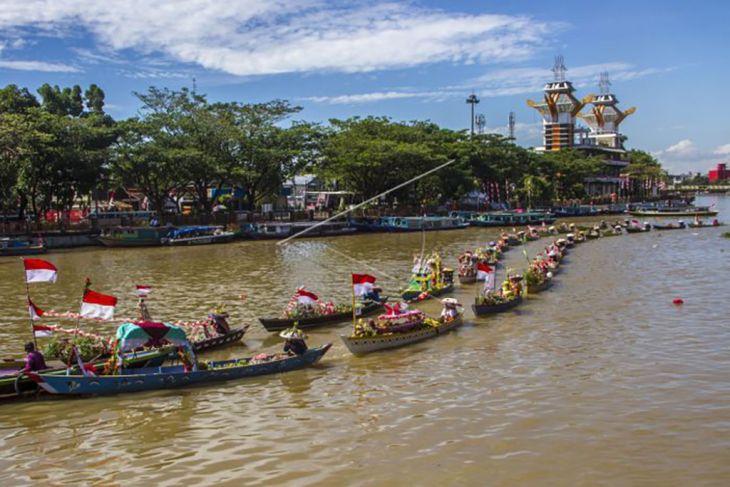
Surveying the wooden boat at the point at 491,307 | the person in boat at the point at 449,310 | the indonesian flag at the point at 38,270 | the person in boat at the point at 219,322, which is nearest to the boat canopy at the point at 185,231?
the person in boat at the point at 219,322

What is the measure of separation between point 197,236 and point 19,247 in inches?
644

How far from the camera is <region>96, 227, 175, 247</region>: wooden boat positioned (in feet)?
207

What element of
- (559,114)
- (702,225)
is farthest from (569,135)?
(702,225)

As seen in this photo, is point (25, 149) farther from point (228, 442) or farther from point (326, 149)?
point (228, 442)

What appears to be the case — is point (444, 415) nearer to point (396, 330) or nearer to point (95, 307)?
point (396, 330)

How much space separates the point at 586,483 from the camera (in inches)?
525

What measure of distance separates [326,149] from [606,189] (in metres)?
109

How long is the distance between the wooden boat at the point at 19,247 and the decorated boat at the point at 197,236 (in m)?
11.4

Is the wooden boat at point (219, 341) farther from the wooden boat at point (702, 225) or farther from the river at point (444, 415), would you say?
the wooden boat at point (702, 225)

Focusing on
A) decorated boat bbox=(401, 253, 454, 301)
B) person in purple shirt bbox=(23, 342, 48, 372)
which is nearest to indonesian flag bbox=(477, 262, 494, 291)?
decorated boat bbox=(401, 253, 454, 301)

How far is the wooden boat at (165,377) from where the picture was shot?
18234 millimetres

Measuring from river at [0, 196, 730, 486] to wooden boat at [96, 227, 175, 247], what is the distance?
32881 mm

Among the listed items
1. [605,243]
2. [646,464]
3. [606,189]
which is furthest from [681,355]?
[606,189]

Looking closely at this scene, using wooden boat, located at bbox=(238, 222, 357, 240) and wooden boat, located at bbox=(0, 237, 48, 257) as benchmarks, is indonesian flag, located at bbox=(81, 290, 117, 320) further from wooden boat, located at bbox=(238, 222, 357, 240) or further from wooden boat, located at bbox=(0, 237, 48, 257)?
wooden boat, located at bbox=(238, 222, 357, 240)
